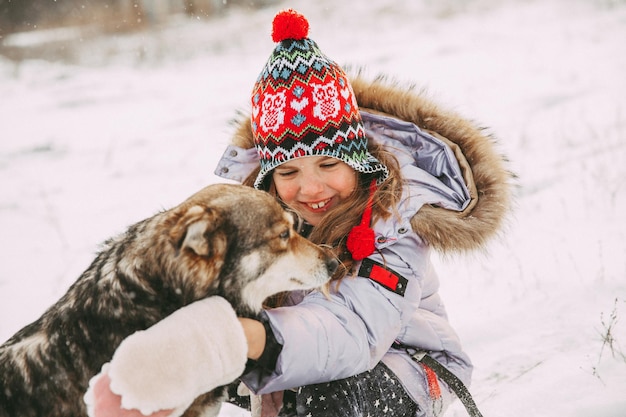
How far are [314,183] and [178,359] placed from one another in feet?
4.32

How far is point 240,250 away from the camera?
2010 mm

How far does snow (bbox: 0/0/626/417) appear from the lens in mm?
3338

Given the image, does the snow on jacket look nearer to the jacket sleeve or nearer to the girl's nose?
the jacket sleeve

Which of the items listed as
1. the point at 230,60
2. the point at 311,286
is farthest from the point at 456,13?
the point at 311,286

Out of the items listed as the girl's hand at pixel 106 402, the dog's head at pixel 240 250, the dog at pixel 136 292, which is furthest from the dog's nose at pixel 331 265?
the girl's hand at pixel 106 402

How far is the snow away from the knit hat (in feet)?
2.43

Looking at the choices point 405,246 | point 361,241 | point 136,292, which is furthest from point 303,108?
point 136,292

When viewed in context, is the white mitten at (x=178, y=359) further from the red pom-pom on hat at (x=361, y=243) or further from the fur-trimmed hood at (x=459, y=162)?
the fur-trimmed hood at (x=459, y=162)

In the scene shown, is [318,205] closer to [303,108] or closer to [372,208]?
[372,208]

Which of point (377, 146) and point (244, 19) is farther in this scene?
point (244, 19)

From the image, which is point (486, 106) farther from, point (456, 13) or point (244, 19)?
→ point (244, 19)

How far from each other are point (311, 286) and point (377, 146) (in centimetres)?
97

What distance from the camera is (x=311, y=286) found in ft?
7.29

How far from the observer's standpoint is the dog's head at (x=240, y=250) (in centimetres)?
185
